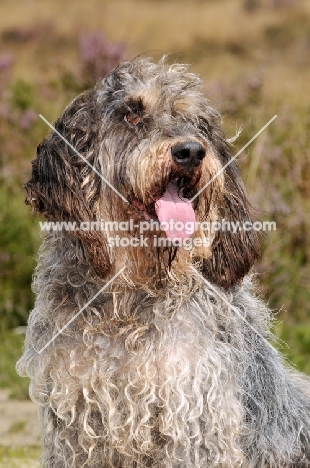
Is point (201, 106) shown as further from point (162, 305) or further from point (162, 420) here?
point (162, 420)

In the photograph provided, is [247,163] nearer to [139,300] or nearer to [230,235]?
[230,235]

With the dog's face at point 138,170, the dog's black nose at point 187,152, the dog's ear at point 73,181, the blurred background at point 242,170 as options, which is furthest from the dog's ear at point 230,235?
the blurred background at point 242,170

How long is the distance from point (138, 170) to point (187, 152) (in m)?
0.23

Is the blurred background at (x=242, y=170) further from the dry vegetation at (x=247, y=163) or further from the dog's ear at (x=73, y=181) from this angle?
the dog's ear at (x=73, y=181)

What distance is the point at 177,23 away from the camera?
23719 millimetres

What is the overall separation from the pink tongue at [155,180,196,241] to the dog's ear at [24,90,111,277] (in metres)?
0.31

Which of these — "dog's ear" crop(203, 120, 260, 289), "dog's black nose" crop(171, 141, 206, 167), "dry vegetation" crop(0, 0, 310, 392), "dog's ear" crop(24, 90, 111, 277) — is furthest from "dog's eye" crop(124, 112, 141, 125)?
"dry vegetation" crop(0, 0, 310, 392)

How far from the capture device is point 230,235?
14.6 feet

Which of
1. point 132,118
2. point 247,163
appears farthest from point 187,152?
point 247,163

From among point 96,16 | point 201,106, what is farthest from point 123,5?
point 201,106

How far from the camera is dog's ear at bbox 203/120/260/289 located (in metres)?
4.38

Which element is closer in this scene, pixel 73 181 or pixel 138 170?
pixel 138 170

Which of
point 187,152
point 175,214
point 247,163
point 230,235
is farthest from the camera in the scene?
point 247,163

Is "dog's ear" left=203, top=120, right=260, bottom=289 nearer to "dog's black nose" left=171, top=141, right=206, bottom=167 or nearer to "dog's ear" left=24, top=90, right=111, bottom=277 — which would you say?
"dog's black nose" left=171, top=141, right=206, bottom=167
